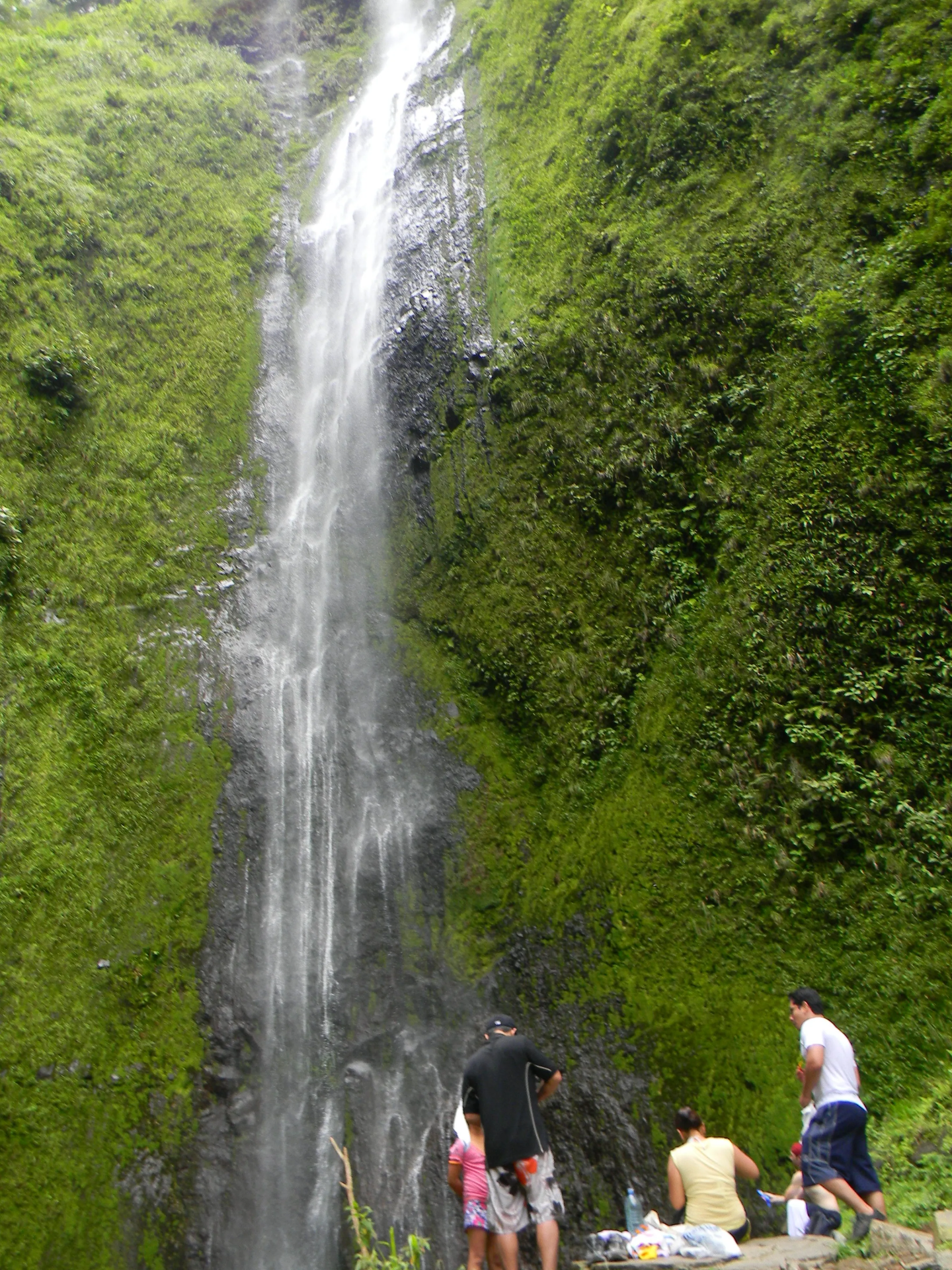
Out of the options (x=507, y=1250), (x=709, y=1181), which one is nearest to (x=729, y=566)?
(x=709, y=1181)

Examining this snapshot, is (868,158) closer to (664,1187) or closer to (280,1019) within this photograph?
(664,1187)

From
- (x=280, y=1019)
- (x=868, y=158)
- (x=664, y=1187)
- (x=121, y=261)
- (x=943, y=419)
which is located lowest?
(x=664, y=1187)

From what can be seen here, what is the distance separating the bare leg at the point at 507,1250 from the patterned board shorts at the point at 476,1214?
12 cm

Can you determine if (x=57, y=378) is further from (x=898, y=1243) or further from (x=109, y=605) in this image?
(x=898, y=1243)

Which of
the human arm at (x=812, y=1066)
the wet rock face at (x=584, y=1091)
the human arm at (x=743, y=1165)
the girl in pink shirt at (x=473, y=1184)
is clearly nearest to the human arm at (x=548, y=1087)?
the girl in pink shirt at (x=473, y=1184)

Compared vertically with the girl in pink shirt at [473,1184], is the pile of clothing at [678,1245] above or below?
below

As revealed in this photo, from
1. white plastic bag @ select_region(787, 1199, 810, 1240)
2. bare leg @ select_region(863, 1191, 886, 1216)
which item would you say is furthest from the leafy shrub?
bare leg @ select_region(863, 1191, 886, 1216)

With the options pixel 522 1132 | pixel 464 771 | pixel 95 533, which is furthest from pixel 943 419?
pixel 95 533

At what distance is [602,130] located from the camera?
14.2 meters

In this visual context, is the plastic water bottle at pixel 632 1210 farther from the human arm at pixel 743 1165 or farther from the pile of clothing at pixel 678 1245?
the human arm at pixel 743 1165

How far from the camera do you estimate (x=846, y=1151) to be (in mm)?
4855

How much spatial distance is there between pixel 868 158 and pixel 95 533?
42.1 feet

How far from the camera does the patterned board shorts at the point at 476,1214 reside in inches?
202

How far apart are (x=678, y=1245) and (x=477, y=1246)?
1300 millimetres
